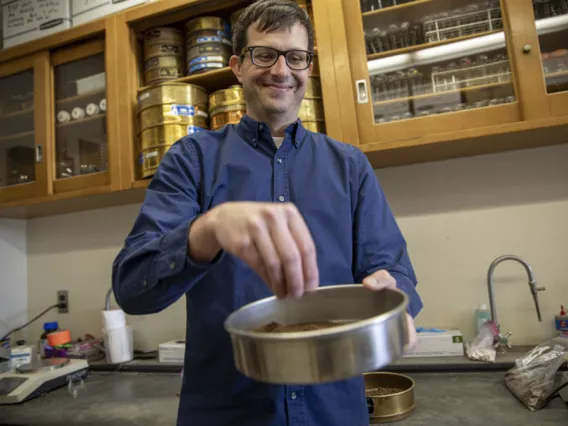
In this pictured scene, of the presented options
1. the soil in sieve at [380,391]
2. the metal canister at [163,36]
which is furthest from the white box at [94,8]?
the soil in sieve at [380,391]

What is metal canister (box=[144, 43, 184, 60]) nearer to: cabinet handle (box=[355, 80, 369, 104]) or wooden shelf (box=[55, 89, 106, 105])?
wooden shelf (box=[55, 89, 106, 105])

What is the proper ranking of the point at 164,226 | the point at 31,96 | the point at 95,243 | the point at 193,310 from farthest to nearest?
the point at 95,243 → the point at 31,96 → the point at 193,310 → the point at 164,226

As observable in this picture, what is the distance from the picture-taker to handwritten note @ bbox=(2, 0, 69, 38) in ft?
5.48

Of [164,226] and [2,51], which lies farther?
[2,51]

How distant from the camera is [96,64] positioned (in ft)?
5.45

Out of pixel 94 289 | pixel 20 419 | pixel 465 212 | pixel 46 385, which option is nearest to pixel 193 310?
pixel 20 419

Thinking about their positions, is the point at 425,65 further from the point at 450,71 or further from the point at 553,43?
the point at 553,43

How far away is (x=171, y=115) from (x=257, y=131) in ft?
2.14

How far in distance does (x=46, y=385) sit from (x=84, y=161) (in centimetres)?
86

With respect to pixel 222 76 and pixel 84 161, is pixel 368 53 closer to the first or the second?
pixel 222 76

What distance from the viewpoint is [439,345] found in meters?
1.28

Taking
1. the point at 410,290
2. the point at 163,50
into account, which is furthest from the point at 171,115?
the point at 410,290

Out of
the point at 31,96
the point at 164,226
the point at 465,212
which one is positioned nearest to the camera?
the point at 164,226

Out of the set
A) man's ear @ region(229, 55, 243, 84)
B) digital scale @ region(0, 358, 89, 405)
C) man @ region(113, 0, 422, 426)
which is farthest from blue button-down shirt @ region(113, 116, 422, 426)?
digital scale @ region(0, 358, 89, 405)
